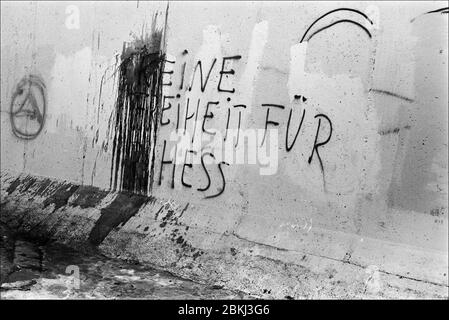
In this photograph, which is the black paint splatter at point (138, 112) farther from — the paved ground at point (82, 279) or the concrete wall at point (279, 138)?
the paved ground at point (82, 279)

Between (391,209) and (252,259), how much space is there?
124 cm

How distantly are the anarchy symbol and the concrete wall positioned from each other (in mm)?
838

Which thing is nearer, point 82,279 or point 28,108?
point 82,279

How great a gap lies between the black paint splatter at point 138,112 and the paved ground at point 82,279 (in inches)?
40.1

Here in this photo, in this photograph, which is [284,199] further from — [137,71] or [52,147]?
[52,147]

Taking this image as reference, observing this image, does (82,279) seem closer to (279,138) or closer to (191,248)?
(191,248)

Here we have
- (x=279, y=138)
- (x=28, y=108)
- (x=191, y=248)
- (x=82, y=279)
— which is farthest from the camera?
(x=28, y=108)

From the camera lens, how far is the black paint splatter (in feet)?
20.2

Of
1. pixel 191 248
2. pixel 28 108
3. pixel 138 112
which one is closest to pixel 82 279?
pixel 191 248

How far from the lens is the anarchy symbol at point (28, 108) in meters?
7.69

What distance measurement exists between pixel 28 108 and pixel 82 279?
12.0 feet

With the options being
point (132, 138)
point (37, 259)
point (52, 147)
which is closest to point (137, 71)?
point (132, 138)

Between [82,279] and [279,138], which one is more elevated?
[279,138]

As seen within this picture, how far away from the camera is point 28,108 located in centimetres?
787
